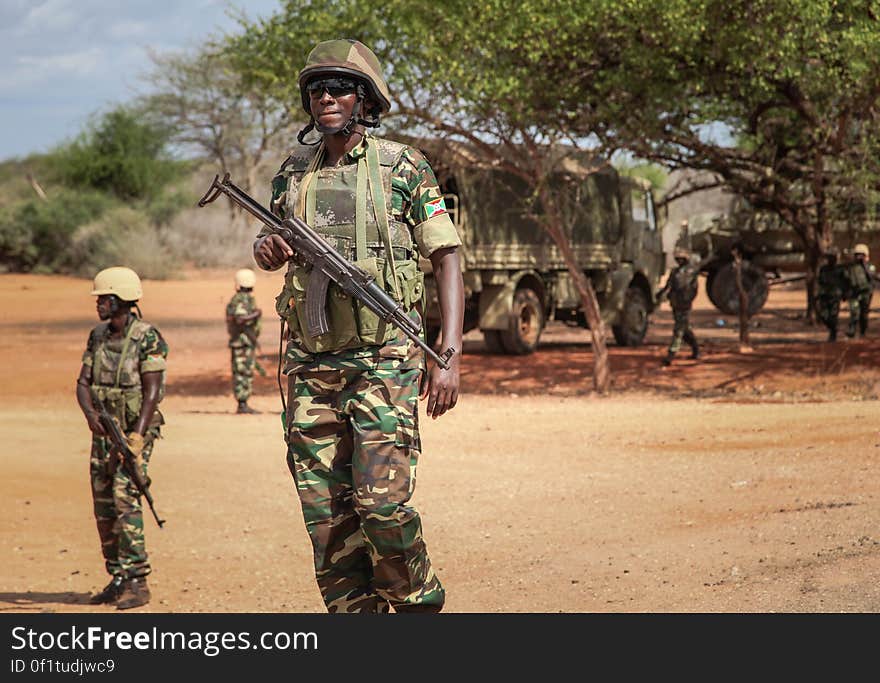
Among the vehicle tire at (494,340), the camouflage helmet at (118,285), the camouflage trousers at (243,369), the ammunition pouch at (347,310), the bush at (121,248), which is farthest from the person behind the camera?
the bush at (121,248)

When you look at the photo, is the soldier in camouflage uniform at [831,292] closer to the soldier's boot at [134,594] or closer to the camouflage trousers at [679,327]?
the camouflage trousers at [679,327]

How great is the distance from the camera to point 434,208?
14.3 ft

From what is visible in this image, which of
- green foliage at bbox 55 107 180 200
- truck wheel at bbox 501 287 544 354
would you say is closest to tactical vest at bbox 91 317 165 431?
truck wheel at bbox 501 287 544 354

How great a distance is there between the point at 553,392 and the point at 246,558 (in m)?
9.29

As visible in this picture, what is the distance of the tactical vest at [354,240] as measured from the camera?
4.23 m

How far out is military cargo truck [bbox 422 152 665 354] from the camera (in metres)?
19.2

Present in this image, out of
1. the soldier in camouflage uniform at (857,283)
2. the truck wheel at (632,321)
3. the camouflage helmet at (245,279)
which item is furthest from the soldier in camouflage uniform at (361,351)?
the truck wheel at (632,321)

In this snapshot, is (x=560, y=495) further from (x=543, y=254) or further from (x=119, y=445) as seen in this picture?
(x=543, y=254)

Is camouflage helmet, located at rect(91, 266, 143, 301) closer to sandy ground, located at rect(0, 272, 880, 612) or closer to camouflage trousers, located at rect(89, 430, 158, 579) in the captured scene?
camouflage trousers, located at rect(89, 430, 158, 579)

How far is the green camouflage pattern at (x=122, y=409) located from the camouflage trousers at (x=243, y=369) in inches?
304

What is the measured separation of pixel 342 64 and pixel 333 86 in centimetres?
9

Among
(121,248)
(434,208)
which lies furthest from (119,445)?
(121,248)

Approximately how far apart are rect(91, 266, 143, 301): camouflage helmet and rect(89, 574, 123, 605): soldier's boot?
1.53 metres

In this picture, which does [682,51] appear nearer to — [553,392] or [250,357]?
[553,392]
